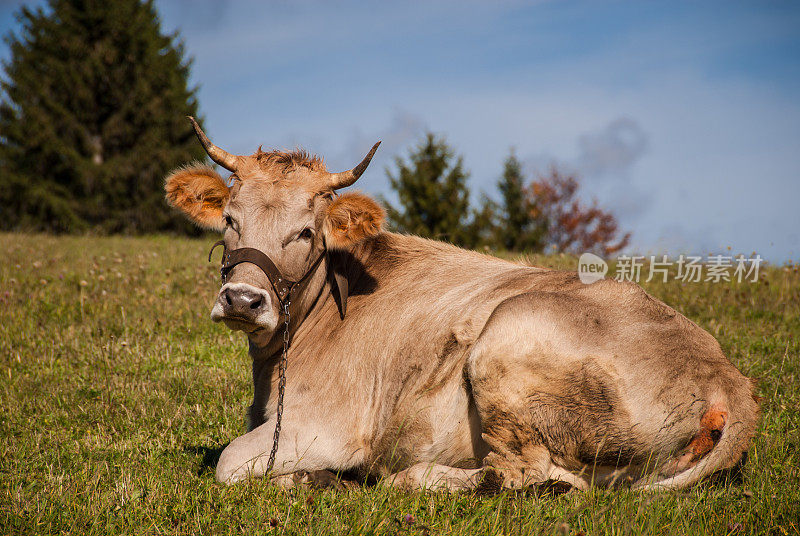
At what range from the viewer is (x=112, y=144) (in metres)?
35.2

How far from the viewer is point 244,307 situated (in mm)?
4285

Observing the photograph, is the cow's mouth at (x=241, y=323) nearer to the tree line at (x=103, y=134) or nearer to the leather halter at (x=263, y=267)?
the leather halter at (x=263, y=267)

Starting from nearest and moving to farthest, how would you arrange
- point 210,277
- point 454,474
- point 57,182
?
point 454,474
point 210,277
point 57,182

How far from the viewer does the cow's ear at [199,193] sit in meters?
5.45

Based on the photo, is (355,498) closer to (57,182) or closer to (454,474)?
(454,474)

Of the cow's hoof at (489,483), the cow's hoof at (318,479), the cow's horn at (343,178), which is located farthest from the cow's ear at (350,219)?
the cow's hoof at (489,483)

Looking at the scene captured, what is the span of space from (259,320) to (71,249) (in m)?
12.7

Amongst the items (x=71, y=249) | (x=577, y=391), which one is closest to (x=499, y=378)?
(x=577, y=391)

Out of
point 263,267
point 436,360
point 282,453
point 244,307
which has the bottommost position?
point 282,453

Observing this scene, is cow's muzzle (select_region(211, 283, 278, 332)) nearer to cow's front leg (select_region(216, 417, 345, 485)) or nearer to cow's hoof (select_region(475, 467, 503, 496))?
cow's front leg (select_region(216, 417, 345, 485))

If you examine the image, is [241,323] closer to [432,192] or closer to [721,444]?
[721,444]

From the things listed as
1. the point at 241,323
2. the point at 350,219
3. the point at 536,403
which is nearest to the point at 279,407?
the point at 241,323

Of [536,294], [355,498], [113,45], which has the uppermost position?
[113,45]

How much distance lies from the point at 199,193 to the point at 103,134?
33.0 m
